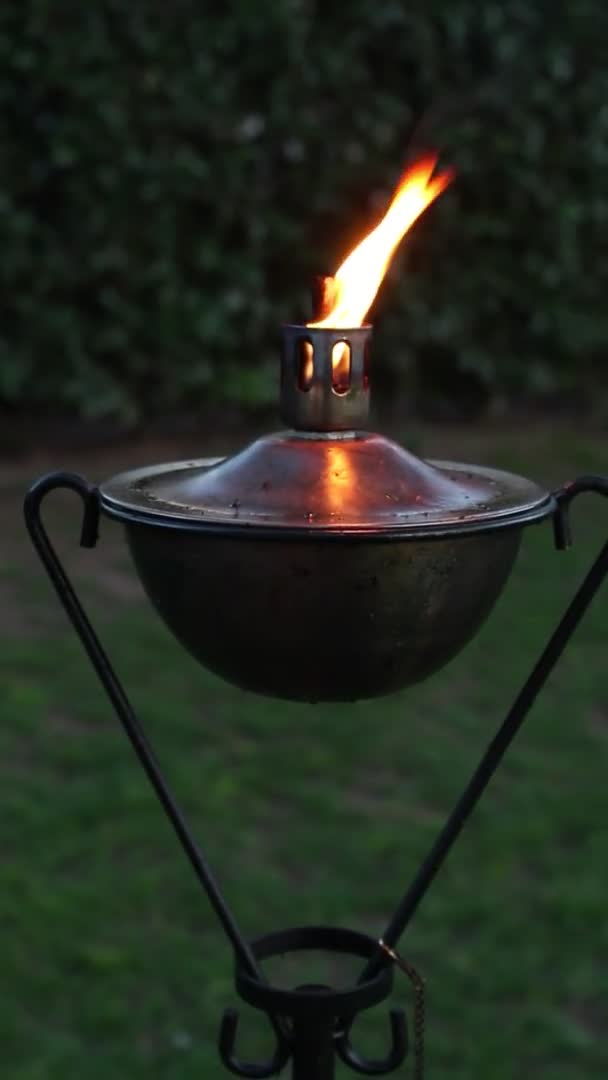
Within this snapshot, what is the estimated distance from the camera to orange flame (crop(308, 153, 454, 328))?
1.78 m

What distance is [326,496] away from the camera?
1.55m

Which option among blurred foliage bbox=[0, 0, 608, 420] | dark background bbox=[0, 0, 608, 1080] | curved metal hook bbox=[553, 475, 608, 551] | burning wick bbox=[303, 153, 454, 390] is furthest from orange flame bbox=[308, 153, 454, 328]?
blurred foliage bbox=[0, 0, 608, 420]

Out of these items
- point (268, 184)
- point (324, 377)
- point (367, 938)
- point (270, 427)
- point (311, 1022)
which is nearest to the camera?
point (324, 377)

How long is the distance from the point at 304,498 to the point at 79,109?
527 centimetres

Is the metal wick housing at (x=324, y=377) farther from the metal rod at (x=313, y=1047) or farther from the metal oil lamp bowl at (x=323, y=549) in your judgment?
the metal rod at (x=313, y=1047)

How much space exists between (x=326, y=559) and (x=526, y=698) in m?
0.39

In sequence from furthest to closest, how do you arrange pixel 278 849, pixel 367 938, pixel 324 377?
1. pixel 278 849
2. pixel 367 938
3. pixel 324 377

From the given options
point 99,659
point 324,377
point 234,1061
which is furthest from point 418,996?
point 324,377

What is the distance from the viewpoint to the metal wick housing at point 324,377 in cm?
160

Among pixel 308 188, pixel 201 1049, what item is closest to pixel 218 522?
pixel 201 1049

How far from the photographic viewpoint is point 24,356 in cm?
657

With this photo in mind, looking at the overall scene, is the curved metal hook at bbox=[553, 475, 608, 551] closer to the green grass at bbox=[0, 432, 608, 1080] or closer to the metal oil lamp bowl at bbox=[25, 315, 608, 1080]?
the metal oil lamp bowl at bbox=[25, 315, 608, 1080]

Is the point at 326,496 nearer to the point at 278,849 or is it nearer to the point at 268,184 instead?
the point at 278,849

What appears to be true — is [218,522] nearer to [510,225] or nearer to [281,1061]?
[281,1061]
